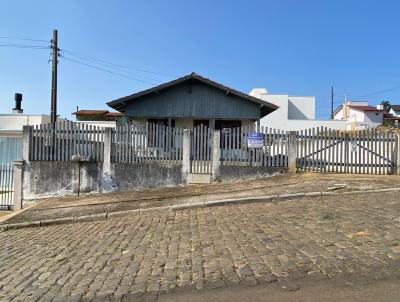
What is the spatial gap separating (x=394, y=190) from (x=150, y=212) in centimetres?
622

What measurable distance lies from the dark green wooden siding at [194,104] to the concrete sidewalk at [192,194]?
8.46 meters

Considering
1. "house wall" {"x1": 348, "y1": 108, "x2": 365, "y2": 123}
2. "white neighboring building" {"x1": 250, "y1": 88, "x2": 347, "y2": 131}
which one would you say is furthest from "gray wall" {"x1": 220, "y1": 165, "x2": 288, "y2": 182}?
"house wall" {"x1": 348, "y1": 108, "x2": 365, "y2": 123}

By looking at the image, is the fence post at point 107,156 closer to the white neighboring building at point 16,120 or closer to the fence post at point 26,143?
the fence post at point 26,143

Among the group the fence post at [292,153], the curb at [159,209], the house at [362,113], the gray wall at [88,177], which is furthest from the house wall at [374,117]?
the curb at [159,209]

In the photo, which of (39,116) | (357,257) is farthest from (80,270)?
(39,116)

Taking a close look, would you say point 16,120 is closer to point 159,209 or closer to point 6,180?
point 6,180

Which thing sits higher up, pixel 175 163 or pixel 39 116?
pixel 39 116

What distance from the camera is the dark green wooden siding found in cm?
2058

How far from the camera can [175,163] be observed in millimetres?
12930

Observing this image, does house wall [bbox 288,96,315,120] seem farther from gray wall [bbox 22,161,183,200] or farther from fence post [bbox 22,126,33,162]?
fence post [bbox 22,126,33,162]

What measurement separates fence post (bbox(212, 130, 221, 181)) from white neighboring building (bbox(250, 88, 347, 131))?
29538 millimetres

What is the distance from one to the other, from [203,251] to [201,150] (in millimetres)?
7888

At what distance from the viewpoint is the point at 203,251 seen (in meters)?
5.25

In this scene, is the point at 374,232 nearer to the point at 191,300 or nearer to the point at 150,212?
the point at 191,300
